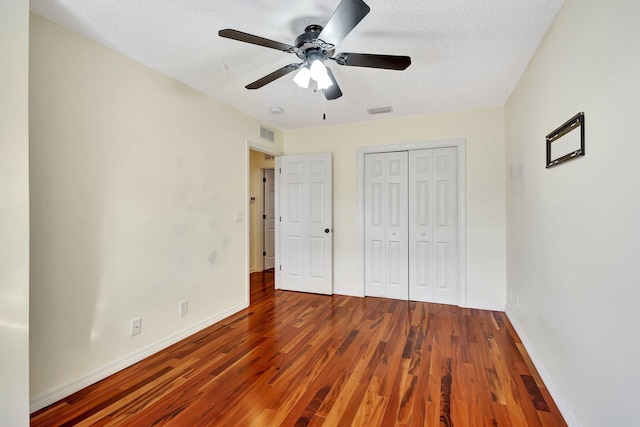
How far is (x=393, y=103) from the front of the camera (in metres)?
3.37

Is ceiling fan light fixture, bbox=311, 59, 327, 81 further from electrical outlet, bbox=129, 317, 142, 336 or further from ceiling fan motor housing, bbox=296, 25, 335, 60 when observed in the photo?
electrical outlet, bbox=129, 317, 142, 336

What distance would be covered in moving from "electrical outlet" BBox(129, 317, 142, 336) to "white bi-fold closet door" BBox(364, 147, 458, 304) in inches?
107

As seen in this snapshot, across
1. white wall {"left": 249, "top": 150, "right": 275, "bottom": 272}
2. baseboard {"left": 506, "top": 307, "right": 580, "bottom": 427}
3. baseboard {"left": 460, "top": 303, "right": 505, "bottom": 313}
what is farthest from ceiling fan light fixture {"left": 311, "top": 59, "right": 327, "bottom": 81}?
white wall {"left": 249, "top": 150, "right": 275, "bottom": 272}

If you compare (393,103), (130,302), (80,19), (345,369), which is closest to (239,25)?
(80,19)

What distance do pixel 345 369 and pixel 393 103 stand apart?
9.06 ft

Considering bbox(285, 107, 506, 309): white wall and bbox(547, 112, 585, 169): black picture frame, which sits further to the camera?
bbox(285, 107, 506, 309): white wall

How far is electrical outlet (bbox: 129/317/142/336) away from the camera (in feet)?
7.76

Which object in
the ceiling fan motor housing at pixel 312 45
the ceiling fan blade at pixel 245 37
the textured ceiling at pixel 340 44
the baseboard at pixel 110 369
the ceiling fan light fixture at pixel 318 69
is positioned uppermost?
the textured ceiling at pixel 340 44

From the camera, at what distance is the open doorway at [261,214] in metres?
5.68

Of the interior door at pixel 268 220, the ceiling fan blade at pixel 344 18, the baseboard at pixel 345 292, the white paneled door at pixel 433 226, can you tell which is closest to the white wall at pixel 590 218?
the ceiling fan blade at pixel 344 18

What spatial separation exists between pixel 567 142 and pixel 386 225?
2438 millimetres

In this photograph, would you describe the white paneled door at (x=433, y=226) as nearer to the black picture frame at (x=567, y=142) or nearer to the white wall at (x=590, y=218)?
the white wall at (x=590, y=218)

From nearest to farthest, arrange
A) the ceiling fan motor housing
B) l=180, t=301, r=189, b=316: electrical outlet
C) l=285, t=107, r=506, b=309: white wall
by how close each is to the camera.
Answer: the ceiling fan motor housing
l=180, t=301, r=189, b=316: electrical outlet
l=285, t=107, r=506, b=309: white wall

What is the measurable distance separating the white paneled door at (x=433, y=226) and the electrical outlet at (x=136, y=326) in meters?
3.06
